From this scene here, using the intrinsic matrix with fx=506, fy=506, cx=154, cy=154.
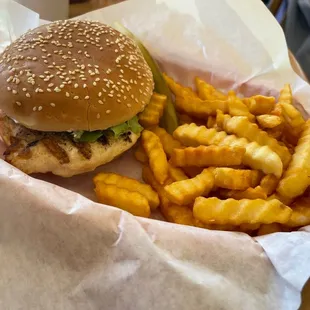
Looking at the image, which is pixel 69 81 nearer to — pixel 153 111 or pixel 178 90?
pixel 153 111

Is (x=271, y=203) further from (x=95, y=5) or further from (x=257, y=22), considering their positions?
(x=95, y=5)

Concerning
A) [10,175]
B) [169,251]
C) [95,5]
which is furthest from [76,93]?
[95,5]

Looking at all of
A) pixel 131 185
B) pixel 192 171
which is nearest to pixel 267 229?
pixel 192 171

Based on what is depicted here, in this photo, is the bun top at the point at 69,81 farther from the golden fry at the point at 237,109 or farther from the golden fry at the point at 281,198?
the golden fry at the point at 281,198

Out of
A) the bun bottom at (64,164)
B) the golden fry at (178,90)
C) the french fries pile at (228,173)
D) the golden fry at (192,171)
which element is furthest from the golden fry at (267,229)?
the golden fry at (178,90)

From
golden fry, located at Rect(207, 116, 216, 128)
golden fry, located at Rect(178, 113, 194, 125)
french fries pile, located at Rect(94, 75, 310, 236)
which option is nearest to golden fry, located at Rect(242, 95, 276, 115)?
french fries pile, located at Rect(94, 75, 310, 236)

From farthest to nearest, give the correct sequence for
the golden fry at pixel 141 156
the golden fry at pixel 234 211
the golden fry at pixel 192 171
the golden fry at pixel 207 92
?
the golden fry at pixel 207 92
the golden fry at pixel 141 156
the golden fry at pixel 192 171
the golden fry at pixel 234 211

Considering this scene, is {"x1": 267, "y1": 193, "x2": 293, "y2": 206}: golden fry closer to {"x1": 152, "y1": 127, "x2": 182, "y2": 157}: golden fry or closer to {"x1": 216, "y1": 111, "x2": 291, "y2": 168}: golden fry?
{"x1": 216, "y1": 111, "x2": 291, "y2": 168}: golden fry
